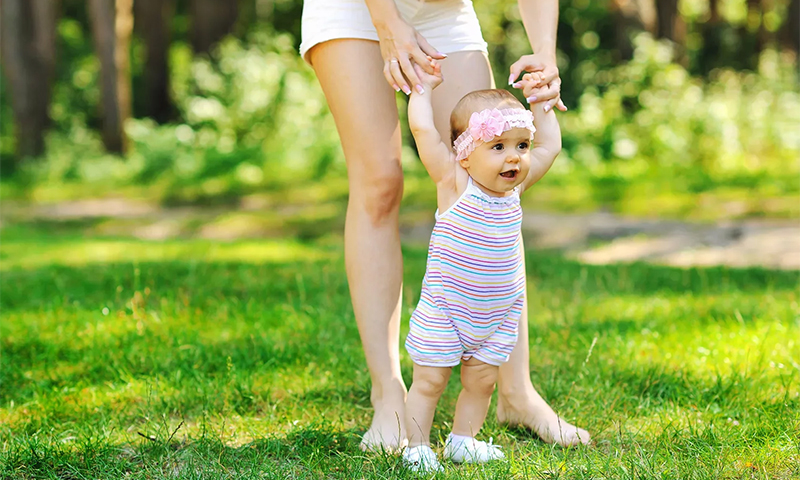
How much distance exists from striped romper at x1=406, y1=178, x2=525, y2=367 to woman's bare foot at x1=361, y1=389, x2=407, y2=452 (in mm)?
257

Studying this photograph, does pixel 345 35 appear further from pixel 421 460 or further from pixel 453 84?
pixel 421 460

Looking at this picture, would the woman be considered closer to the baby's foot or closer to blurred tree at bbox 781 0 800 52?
the baby's foot

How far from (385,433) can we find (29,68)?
10536 mm

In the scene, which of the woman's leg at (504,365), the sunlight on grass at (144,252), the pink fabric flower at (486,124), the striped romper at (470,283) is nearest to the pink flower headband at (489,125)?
the pink fabric flower at (486,124)

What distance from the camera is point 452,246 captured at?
2.24 metres

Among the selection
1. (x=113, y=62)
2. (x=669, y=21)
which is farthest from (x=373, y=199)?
(x=669, y=21)

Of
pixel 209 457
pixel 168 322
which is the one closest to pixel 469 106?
pixel 209 457

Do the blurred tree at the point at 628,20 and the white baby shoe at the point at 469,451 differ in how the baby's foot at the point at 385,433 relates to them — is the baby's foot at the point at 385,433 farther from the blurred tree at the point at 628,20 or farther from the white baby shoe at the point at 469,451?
the blurred tree at the point at 628,20

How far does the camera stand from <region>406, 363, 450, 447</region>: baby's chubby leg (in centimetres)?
232

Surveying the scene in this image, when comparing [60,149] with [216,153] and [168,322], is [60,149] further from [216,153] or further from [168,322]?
[168,322]

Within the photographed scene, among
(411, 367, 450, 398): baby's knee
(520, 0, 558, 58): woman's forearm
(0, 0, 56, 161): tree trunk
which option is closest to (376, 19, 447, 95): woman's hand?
(520, 0, 558, 58): woman's forearm

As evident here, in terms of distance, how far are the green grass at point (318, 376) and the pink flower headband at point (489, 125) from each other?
2.76 ft

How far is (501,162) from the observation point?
220 cm

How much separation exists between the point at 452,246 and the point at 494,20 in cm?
1292
